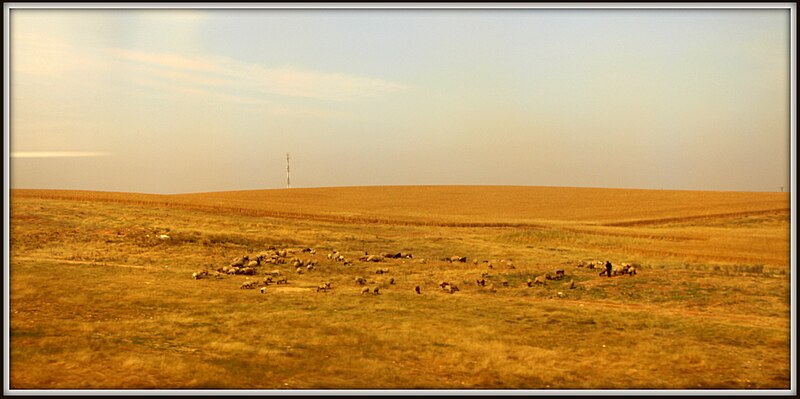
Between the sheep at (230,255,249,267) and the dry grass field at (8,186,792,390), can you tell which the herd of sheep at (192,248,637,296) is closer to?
the sheep at (230,255,249,267)

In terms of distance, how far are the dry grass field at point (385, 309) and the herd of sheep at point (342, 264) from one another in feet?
0.68

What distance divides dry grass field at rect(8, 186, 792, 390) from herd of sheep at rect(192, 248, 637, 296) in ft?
0.68

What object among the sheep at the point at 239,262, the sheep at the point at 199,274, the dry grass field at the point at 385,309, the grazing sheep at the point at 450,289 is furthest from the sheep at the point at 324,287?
the sheep at the point at 239,262

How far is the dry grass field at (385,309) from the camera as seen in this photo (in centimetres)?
1105

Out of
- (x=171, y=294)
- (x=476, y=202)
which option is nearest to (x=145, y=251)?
(x=171, y=294)

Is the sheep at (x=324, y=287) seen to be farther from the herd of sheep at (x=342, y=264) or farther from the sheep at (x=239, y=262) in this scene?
the sheep at (x=239, y=262)

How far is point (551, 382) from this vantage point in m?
10.8

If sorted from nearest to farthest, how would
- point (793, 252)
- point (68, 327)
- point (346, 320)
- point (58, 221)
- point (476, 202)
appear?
1. point (793, 252)
2. point (68, 327)
3. point (346, 320)
4. point (58, 221)
5. point (476, 202)

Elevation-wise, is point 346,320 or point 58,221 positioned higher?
point 58,221

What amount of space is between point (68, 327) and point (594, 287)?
15194 mm

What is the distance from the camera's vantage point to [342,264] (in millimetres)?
24688

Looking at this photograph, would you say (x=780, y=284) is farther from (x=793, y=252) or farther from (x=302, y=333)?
(x=302, y=333)

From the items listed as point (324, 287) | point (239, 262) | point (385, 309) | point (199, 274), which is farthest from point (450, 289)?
point (239, 262)

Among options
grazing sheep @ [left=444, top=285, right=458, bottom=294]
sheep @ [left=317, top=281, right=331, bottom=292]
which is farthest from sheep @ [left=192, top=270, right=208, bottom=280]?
grazing sheep @ [left=444, top=285, right=458, bottom=294]
